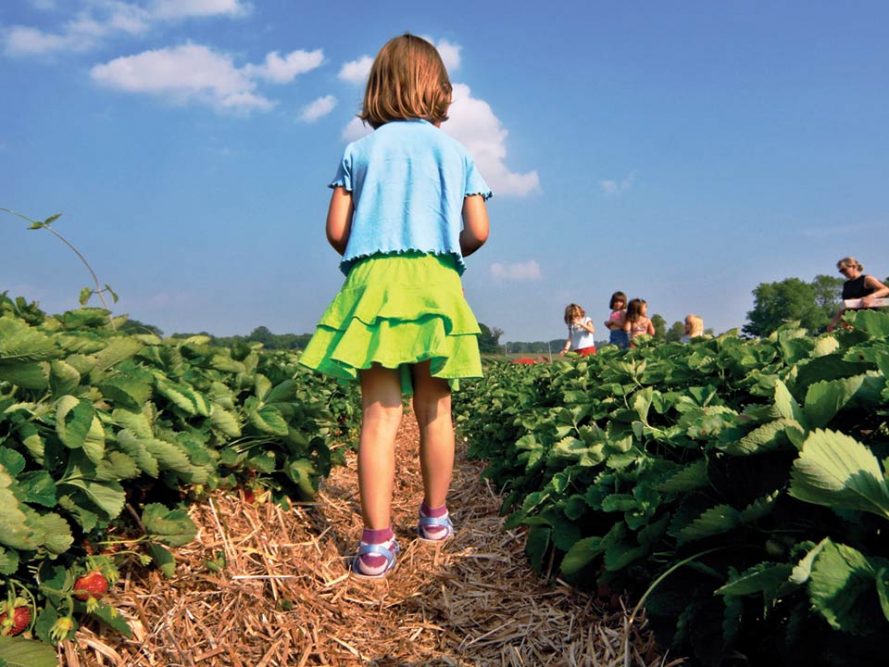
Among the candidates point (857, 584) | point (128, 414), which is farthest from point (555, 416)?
point (857, 584)

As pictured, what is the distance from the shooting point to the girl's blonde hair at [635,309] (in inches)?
448

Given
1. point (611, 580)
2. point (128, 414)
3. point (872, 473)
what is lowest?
point (611, 580)

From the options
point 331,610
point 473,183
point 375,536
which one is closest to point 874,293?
point 473,183

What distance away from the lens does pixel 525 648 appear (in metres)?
2.12

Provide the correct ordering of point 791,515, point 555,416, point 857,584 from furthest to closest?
point 555,416, point 791,515, point 857,584

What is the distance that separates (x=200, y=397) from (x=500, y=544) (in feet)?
4.73

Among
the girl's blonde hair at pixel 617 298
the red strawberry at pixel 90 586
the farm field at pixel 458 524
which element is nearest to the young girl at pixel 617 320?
the girl's blonde hair at pixel 617 298

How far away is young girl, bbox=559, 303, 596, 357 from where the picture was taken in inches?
488

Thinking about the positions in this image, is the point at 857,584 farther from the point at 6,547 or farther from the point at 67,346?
the point at 67,346

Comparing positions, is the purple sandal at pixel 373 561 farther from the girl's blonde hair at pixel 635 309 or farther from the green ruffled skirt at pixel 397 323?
the girl's blonde hair at pixel 635 309

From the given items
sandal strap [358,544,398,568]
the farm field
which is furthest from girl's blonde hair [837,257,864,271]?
sandal strap [358,544,398,568]

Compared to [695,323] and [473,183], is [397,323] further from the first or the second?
[695,323]

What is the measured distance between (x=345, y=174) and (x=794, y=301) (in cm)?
8439

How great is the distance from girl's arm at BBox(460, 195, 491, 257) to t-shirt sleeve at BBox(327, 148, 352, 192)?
Answer: 0.50m
